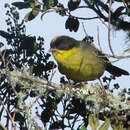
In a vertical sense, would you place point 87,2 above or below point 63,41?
above

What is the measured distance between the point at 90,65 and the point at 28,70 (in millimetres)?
1197

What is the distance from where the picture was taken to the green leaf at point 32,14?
2.58 meters

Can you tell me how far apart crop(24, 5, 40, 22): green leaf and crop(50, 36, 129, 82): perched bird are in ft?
2.14

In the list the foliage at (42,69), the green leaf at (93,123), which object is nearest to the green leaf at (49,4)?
the foliage at (42,69)

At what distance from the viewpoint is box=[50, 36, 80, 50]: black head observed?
3.32 meters

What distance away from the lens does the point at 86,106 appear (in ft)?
7.75

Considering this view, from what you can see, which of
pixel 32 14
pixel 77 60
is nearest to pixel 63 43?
pixel 77 60

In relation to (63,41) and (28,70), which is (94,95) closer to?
(28,70)

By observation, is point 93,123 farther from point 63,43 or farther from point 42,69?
point 63,43

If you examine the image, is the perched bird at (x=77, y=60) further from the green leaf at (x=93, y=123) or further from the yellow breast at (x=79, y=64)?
the green leaf at (x=93, y=123)

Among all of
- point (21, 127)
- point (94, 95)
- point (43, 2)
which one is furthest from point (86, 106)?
point (43, 2)

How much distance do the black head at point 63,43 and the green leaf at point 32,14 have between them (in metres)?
0.67

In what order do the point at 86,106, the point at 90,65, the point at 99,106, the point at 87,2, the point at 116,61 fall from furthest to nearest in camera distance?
1. the point at 90,65
2. the point at 87,2
3. the point at 86,106
4. the point at 99,106
5. the point at 116,61

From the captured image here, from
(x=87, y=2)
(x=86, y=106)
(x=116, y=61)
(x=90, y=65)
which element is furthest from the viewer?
(x=90, y=65)
